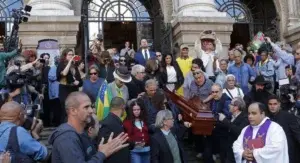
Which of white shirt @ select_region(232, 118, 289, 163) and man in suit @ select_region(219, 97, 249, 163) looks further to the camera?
man in suit @ select_region(219, 97, 249, 163)

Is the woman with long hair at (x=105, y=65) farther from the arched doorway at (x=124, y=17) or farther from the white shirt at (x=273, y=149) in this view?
the arched doorway at (x=124, y=17)

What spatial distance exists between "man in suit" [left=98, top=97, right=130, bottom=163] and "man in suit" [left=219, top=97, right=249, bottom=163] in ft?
6.57

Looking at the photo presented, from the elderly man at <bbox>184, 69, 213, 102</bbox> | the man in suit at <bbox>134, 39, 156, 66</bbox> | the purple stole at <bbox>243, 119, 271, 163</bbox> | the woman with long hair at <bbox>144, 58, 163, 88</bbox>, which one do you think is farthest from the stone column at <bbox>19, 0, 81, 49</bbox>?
the purple stole at <bbox>243, 119, 271, 163</bbox>

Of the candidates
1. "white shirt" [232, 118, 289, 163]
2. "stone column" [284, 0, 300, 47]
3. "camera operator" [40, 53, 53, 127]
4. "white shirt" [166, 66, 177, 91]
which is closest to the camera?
"white shirt" [232, 118, 289, 163]

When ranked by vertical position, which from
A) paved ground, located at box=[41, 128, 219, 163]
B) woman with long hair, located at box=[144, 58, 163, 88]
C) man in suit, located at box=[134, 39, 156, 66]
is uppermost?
man in suit, located at box=[134, 39, 156, 66]

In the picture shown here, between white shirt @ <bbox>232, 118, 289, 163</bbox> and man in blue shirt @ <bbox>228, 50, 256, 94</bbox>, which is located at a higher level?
man in blue shirt @ <bbox>228, 50, 256, 94</bbox>

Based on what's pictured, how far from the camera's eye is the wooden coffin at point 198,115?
8227 mm

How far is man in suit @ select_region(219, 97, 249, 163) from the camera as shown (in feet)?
25.1

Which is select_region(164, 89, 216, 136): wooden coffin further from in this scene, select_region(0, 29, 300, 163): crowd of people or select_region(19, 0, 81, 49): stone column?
select_region(19, 0, 81, 49): stone column

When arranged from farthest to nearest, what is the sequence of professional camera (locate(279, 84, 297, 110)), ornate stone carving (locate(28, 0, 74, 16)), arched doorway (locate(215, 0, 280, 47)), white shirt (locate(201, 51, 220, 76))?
arched doorway (locate(215, 0, 280, 47)) → ornate stone carving (locate(28, 0, 74, 16)) → white shirt (locate(201, 51, 220, 76)) → professional camera (locate(279, 84, 297, 110))

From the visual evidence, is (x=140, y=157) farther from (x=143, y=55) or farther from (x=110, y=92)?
(x=143, y=55)

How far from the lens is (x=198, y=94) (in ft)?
30.1

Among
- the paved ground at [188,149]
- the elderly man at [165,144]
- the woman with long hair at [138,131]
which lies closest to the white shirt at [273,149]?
the elderly man at [165,144]

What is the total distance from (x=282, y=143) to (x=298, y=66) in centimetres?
469
